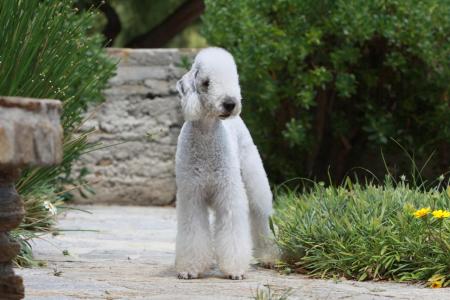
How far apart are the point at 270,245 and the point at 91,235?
174cm

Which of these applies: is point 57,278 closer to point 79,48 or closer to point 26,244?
point 26,244

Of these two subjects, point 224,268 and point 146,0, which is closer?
point 224,268

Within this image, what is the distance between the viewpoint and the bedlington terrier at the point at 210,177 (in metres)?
4.77

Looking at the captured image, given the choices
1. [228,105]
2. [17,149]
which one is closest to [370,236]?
[228,105]

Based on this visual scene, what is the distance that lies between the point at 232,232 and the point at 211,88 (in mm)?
705

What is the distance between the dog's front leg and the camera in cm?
479

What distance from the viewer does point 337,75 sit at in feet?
28.6

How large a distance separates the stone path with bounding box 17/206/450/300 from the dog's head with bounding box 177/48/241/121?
31.8 inches

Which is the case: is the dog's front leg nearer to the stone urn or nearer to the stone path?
the stone path

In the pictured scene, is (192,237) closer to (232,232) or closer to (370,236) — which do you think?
(232,232)

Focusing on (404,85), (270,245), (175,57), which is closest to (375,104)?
(404,85)

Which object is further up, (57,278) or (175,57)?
(175,57)

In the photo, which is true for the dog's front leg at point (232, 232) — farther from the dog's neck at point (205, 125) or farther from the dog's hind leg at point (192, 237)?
the dog's neck at point (205, 125)

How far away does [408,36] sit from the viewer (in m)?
8.49
